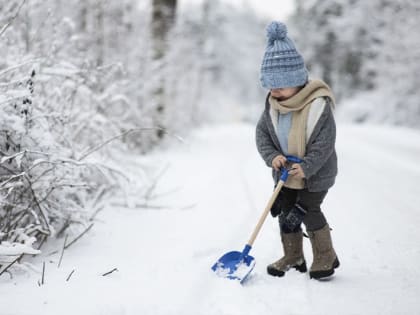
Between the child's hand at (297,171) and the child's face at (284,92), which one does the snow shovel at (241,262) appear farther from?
the child's face at (284,92)

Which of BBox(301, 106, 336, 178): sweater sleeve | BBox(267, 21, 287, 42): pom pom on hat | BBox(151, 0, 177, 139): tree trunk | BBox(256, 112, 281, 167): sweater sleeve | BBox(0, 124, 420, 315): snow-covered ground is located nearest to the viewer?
BBox(0, 124, 420, 315): snow-covered ground

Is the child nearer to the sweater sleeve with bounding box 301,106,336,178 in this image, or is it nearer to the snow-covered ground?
the sweater sleeve with bounding box 301,106,336,178

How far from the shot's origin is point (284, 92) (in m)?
2.59

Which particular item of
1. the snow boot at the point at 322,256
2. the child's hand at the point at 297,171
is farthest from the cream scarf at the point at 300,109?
the snow boot at the point at 322,256

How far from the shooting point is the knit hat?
2.53 metres

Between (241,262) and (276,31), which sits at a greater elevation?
(276,31)

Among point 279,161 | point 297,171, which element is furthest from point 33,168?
point 297,171

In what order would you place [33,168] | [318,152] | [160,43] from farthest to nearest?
[160,43]
[33,168]
[318,152]

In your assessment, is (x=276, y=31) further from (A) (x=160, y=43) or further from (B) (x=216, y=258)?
(A) (x=160, y=43)

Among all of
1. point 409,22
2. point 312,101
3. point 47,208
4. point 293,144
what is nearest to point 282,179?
point 293,144

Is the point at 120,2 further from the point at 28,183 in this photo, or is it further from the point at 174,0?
the point at 28,183

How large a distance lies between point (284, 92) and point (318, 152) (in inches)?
16.6

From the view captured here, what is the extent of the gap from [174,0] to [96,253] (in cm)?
669

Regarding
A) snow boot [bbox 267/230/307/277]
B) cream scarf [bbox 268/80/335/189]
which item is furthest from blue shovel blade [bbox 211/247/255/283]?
cream scarf [bbox 268/80/335/189]
